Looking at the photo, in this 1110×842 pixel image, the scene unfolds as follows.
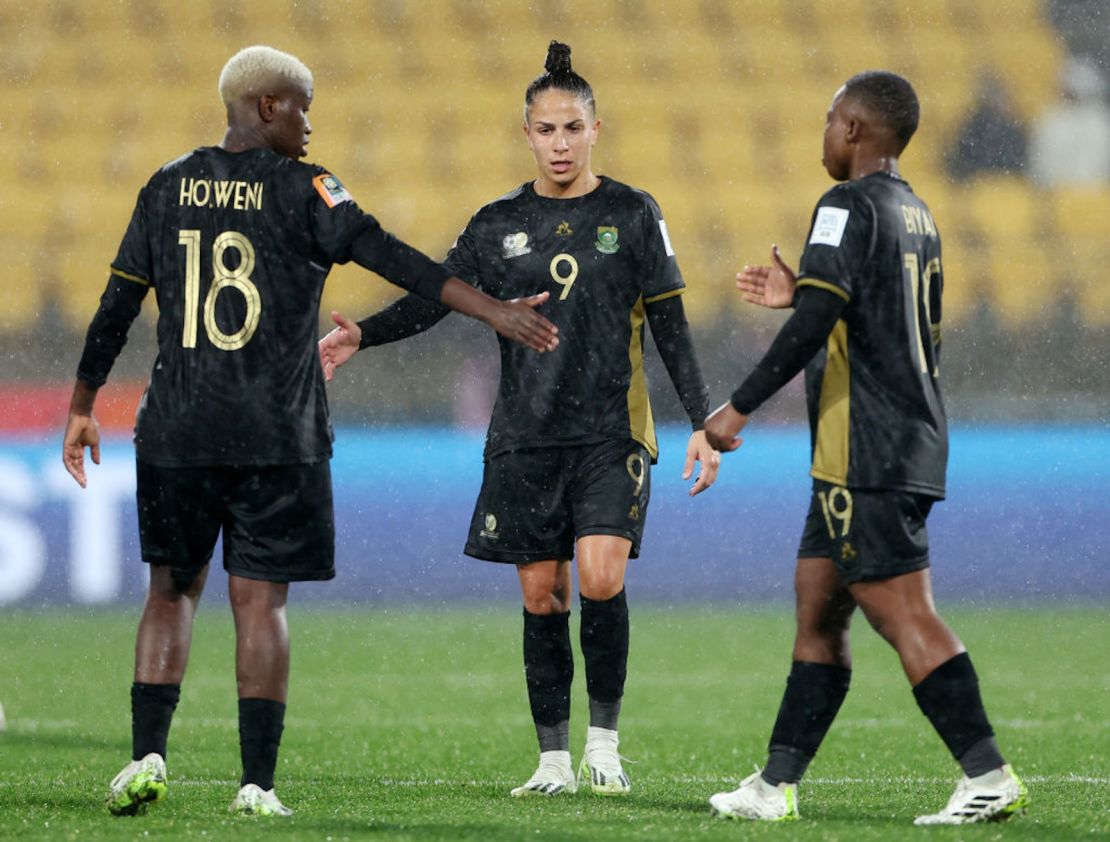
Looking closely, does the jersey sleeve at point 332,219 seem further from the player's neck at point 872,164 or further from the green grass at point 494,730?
the green grass at point 494,730

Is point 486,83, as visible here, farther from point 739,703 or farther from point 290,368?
point 290,368

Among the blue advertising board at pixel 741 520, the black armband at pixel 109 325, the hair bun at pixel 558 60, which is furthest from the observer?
the blue advertising board at pixel 741 520

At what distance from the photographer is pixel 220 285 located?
→ 389 centimetres

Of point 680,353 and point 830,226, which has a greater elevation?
point 830,226

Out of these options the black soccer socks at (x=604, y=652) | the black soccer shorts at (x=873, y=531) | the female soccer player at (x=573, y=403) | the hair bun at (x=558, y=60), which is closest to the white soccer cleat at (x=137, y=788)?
the female soccer player at (x=573, y=403)

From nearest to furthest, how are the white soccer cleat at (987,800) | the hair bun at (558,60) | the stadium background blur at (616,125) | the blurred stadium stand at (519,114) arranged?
the white soccer cleat at (987,800), the hair bun at (558,60), the stadium background blur at (616,125), the blurred stadium stand at (519,114)

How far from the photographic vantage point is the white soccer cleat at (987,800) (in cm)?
358

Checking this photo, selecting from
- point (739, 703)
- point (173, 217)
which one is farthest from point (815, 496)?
point (739, 703)

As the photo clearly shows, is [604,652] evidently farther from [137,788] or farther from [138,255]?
[138,255]

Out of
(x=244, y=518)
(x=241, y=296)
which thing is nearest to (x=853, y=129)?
(x=241, y=296)

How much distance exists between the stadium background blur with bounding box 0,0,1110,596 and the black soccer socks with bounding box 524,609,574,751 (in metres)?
6.94

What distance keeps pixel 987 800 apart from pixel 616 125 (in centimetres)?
1111

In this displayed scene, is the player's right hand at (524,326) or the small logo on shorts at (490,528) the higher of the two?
the player's right hand at (524,326)

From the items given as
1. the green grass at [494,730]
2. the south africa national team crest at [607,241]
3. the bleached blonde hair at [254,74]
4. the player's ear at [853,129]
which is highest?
the bleached blonde hair at [254,74]
